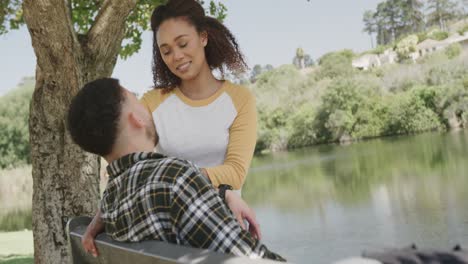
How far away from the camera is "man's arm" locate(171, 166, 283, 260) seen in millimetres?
1343

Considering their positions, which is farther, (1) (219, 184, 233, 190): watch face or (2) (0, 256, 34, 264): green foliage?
(2) (0, 256, 34, 264): green foliage

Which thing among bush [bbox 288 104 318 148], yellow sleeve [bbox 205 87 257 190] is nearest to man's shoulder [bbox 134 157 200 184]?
yellow sleeve [bbox 205 87 257 190]

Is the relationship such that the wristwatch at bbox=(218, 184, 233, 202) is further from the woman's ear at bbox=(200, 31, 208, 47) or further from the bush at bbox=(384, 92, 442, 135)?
the bush at bbox=(384, 92, 442, 135)

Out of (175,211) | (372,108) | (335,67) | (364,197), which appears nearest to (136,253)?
(175,211)

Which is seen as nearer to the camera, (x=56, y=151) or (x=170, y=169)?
(x=170, y=169)

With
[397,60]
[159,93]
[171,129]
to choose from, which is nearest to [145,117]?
[171,129]

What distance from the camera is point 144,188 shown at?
4.76 ft

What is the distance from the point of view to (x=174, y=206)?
1403 mm

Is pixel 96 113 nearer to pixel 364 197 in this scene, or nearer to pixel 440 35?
pixel 364 197

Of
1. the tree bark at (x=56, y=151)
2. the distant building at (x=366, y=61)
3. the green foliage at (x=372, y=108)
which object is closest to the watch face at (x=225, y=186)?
the tree bark at (x=56, y=151)

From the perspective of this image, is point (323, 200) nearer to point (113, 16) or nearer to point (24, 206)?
point (24, 206)

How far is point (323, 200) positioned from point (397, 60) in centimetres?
5578

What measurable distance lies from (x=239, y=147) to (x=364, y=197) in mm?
25303

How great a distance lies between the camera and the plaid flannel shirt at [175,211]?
53.3 inches
